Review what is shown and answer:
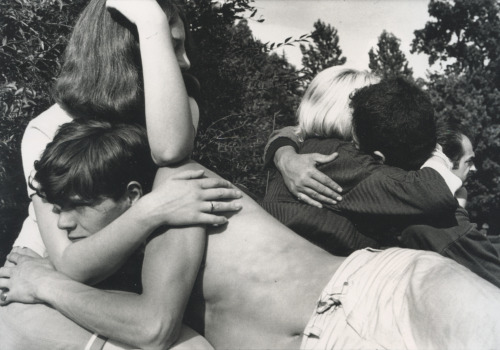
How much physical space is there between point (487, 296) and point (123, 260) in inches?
51.8

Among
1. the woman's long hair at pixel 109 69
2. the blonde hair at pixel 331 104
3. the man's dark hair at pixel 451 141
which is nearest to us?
the woman's long hair at pixel 109 69

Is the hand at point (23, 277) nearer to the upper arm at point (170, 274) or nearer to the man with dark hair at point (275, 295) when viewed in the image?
the man with dark hair at point (275, 295)

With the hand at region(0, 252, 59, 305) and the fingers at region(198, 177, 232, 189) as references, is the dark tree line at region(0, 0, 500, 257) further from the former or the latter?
the hand at region(0, 252, 59, 305)

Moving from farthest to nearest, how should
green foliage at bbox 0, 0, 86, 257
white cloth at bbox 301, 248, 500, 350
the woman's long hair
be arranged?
green foliage at bbox 0, 0, 86, 257 → the woman's long hair → white cloth at bbox 301, 248, 500, 350

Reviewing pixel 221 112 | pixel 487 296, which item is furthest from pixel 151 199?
pixel 221 112

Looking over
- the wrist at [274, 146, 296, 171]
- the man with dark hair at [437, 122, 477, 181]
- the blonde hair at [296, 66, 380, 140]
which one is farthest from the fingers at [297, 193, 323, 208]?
the man with dark hair at [437, 122, 477, 181]

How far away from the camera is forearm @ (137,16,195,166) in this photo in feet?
7.07

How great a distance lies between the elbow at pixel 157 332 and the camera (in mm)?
1980

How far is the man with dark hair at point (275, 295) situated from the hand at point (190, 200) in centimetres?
5

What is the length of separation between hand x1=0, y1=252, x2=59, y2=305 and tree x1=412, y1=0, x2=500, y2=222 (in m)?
25.1

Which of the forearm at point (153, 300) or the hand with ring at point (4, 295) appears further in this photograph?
the hand with ring at point (4, 295)

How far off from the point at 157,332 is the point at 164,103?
851mm

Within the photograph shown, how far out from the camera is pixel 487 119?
26438 mm

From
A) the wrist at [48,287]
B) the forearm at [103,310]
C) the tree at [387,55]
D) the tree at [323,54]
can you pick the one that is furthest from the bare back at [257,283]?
the tree at [387,55]
